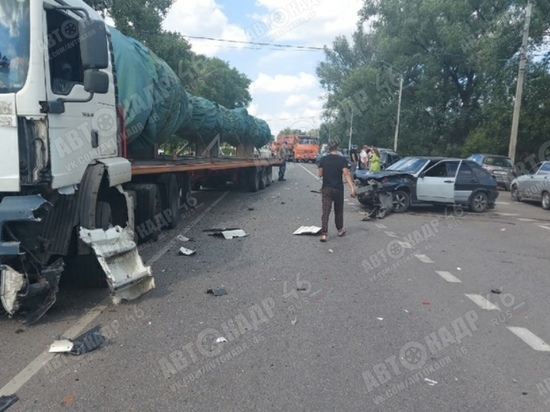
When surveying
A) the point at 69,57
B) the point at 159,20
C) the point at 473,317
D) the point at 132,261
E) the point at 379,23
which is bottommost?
the point at 473,317

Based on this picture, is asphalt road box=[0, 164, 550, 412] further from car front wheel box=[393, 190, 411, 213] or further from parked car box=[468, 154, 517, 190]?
parked car box=[468, 154, 517, 190]

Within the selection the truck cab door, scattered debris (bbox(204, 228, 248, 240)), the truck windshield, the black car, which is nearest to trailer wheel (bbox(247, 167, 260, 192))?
the black car

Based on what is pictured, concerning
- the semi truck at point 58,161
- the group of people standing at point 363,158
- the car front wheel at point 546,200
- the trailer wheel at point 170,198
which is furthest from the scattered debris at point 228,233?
the car front wheel at point 546,200

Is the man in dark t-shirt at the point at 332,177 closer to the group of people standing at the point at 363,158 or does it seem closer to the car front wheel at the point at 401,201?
the car front wheel at the point at 401,201

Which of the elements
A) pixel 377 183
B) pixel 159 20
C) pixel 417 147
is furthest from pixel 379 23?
pixel 377 183

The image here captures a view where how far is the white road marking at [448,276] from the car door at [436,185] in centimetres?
657

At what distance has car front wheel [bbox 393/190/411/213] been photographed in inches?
526

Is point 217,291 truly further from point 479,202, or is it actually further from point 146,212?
point 479,202

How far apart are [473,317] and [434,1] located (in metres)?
35.5

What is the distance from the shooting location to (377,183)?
512 inches

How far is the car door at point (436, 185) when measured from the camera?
13.4m

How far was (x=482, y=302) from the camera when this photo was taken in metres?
5.78

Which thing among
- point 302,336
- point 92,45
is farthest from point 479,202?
point 92,45

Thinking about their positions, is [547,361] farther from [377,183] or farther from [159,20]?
[159,20]
